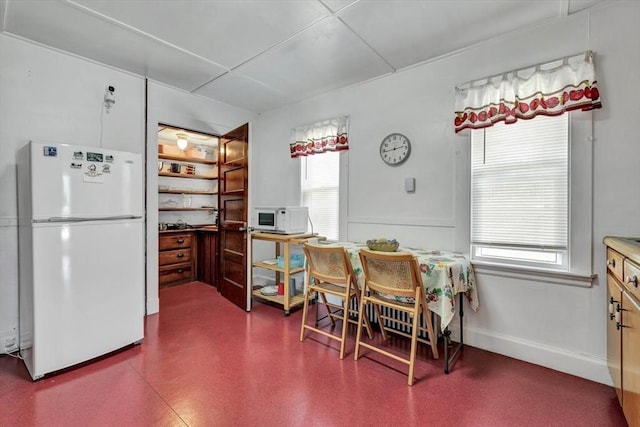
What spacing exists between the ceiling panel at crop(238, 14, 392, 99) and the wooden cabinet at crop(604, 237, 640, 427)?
7.51 ft

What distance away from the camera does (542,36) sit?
7.35 feet

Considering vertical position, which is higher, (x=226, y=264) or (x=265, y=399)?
(x=226, y=264)

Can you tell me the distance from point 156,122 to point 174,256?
2.09 m

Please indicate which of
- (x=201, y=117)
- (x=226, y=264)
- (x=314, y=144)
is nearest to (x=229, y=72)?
(x=201, y=117)

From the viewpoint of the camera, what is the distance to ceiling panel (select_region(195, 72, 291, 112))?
3311mm

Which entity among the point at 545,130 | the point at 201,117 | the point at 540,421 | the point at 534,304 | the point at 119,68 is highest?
the point at 119,68

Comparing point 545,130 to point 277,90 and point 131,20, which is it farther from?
point 131,20

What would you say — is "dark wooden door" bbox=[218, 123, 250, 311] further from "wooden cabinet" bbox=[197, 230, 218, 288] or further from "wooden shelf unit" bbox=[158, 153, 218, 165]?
"wooden shelf unit" bbox=[158, 153, 218, 165]

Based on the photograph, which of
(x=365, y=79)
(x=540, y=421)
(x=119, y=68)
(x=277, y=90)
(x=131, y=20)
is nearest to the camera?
(x=540, y=421)

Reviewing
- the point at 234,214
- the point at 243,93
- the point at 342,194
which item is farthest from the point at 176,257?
the point at 342,194

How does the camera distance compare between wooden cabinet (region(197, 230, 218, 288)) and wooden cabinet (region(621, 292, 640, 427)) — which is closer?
wooden cabinet (region(621, 292, 640, 427))

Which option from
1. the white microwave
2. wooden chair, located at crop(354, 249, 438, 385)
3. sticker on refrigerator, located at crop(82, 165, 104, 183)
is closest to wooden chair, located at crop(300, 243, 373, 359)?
wooden chair, located at crop(354, 249, 438, 385)

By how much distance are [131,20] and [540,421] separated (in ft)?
12.5

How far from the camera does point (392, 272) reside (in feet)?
7.03
